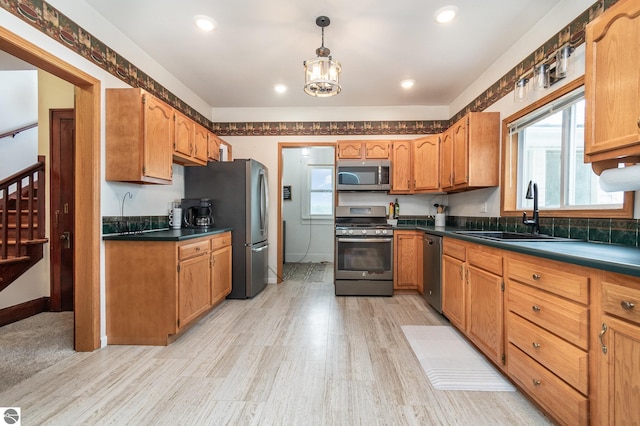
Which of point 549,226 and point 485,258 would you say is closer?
point 485,258

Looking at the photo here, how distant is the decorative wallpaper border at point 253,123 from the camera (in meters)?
→ 1.84

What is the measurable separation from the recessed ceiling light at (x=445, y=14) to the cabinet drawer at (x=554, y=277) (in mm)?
1901

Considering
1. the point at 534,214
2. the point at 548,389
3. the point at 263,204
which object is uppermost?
the point at 263,204

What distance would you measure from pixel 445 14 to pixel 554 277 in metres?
2.05

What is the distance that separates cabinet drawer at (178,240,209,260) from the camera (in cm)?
241

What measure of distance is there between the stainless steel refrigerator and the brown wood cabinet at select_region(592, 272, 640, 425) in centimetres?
313

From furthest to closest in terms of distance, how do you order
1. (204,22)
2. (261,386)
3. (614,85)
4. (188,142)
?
(188,142)
(204,22)
(261,386)
(614,85)

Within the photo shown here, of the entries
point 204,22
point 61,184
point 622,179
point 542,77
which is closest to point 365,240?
point 542,77

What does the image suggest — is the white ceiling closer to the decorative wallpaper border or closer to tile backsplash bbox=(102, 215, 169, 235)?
the decorative wallpaper border

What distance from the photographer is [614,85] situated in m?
1.30

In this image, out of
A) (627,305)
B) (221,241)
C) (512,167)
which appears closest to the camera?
(627,305)

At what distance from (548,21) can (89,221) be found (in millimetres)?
3932

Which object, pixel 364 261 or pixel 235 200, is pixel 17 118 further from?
pixel 364 261

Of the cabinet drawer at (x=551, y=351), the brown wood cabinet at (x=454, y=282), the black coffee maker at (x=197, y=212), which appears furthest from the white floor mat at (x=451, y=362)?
the black coffee maker at (x=197, y=212)
